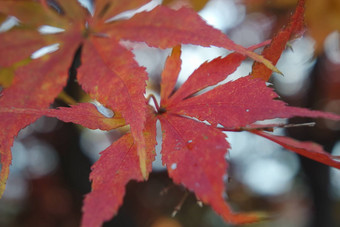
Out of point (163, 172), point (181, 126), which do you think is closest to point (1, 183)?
point (181, 126)

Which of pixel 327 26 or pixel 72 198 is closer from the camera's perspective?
pixel 327 26

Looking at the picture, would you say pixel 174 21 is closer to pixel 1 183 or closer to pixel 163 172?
pixel 1 183

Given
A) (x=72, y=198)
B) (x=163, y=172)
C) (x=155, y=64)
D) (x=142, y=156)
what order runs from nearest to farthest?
1. (x=142, y=156)
2. (x=72, y=198)
3. (x=155, y=64)
4. (x=163, y=172)

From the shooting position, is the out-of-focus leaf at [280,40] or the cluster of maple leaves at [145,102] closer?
the cluster of maple leaves at [145,102]

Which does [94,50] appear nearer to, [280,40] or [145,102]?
[145,102]

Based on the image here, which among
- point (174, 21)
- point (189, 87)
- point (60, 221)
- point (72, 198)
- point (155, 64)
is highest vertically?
point (174, 21)

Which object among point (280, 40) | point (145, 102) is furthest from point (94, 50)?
point (280, 40)
